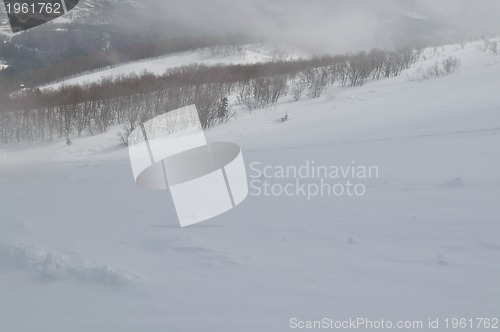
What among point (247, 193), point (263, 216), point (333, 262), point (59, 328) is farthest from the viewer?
point (247, 193)

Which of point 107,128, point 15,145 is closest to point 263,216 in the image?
point 107,128

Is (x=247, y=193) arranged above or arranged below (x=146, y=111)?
above

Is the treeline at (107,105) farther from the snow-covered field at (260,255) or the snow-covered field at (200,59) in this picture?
the snow-covered field at (200,59)

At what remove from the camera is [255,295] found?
9.30ft

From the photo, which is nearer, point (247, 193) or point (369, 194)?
point (369, 194)

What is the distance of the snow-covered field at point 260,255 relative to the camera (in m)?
2.63

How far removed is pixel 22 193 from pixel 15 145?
17773 mm

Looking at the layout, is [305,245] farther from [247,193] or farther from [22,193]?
[22,193]

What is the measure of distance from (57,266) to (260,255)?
159 centimetres
